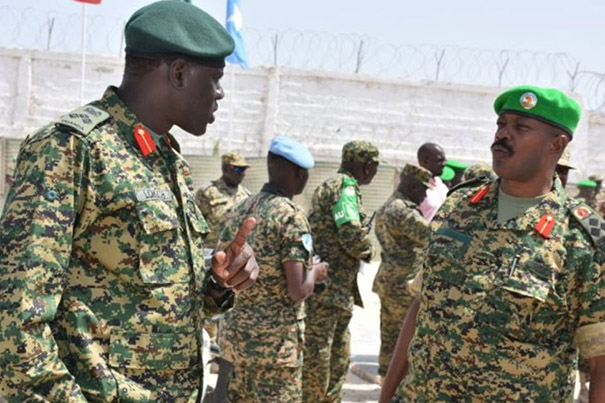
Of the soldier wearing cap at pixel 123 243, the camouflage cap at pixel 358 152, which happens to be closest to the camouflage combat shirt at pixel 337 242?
the camouflage cap at pixel 358 152

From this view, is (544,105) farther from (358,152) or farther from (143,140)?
(358,152)

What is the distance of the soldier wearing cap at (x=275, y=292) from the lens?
195 inches

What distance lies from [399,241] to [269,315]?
111 inches

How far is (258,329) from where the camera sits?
16.7 feet

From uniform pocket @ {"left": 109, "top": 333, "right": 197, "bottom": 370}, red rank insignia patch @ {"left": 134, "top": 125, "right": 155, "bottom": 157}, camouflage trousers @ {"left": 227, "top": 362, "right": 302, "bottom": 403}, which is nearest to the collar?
red rank insignia patch @ {"left": 134, "top": 125, "right": 155, "bottom": 157}

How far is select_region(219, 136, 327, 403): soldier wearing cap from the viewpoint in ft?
16.2

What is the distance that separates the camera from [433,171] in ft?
28.4

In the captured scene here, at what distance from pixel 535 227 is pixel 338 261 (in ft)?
11.6

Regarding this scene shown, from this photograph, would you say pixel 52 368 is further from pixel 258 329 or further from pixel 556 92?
pixel 258 329

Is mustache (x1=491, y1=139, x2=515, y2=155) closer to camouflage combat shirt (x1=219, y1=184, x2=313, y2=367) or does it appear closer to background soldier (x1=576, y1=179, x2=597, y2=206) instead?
camouflage combat shirt (x1=219, y1=184, x2=313, y2=367)

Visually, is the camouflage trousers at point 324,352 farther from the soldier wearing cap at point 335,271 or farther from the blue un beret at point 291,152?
the blue un beret at point 291,152

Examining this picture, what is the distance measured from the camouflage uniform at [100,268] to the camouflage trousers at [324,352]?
3.78 m

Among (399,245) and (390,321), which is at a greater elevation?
(399,245)

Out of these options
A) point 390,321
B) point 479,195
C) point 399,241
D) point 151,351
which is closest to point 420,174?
point 399,241
